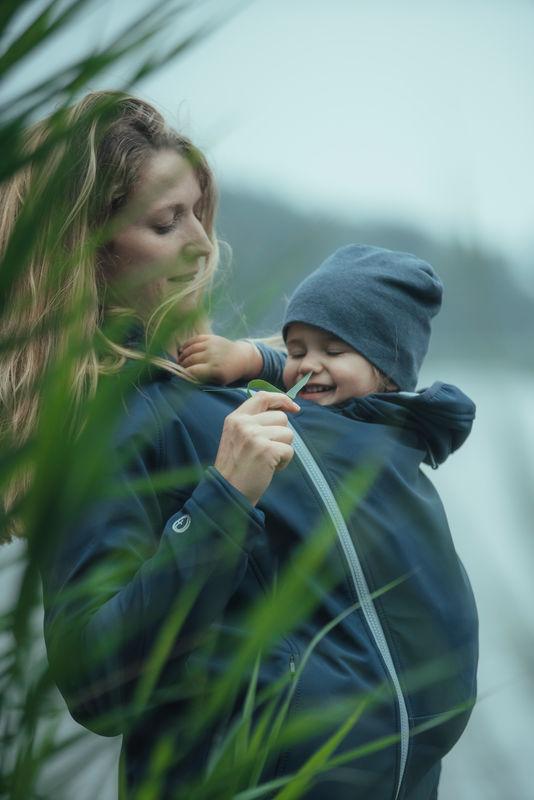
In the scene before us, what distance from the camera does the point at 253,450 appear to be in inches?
31.0

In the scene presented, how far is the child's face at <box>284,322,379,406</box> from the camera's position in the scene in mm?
1067

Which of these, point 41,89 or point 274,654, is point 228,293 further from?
point 274,654

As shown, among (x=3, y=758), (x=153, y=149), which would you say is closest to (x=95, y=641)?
(x=3, y=758)

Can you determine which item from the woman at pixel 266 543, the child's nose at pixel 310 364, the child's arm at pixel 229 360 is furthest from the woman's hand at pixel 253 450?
the child's nose at pixel 310 364

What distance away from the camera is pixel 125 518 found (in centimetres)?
85

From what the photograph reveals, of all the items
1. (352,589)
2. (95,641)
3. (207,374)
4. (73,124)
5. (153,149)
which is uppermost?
(73,124)

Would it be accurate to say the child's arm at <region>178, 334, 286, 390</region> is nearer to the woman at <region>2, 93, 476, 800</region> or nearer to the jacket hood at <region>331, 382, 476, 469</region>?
the woman at <region>2, 93, 476, 800</region>

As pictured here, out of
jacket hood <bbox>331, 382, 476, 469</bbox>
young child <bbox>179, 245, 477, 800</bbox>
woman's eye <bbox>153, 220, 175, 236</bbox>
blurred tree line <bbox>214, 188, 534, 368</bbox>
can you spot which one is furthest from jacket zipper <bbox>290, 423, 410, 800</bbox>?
blurred tree line <bbox>214, 188, 534, 368</bbox>

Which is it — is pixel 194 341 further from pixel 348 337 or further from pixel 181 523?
pixel 181 523

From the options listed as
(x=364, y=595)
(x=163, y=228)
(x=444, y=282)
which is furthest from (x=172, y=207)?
(x=444, y=282)

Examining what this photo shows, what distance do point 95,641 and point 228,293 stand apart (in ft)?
0.33

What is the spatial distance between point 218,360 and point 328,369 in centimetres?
12

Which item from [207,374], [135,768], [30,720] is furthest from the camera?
[207,374]

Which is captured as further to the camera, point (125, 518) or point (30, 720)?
point (125, 518)
